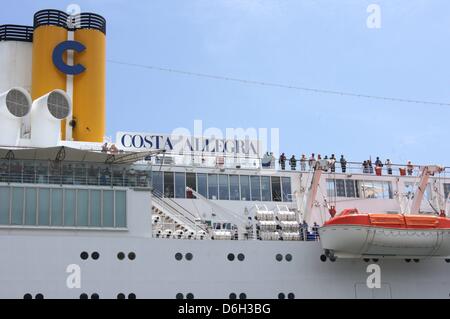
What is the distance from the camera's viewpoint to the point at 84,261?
26.0m

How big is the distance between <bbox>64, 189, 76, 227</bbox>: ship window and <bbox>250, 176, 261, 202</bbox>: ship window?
818cm

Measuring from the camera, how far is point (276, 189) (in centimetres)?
3306

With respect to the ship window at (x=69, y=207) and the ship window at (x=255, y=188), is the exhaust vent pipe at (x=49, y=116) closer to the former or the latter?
the ship window at (x=69, y=207)

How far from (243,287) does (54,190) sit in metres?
6.94

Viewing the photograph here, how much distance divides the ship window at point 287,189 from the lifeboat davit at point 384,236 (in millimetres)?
5130

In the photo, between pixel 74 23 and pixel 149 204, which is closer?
pixel 149 204

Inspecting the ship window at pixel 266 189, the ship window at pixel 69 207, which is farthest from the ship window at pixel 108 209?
the ship window at pixel 266 189

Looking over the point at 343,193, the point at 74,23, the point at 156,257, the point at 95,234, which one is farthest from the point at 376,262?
the point at 74,23

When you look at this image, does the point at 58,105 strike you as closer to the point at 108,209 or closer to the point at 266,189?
the point at 108,209

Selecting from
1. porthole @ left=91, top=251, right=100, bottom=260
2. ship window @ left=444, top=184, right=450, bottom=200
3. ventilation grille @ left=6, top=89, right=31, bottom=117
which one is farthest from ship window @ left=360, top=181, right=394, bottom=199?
ventilation grille @ left=6, top=89, right=31, bottom=117

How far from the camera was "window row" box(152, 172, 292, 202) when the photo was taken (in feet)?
104

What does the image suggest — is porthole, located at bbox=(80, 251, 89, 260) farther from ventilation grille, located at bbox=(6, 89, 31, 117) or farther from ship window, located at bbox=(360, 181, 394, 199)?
ship window, located at bbox=(360, 181, 394, 199)
